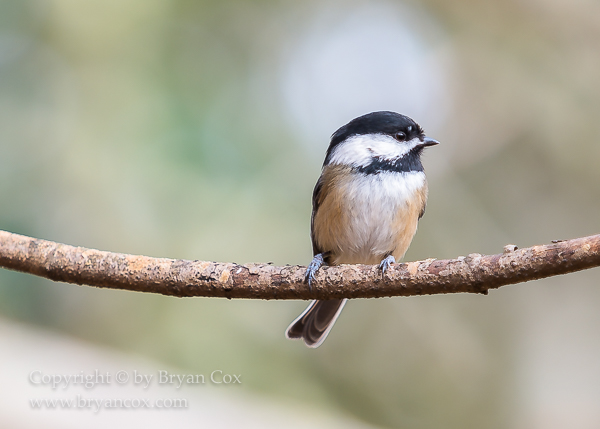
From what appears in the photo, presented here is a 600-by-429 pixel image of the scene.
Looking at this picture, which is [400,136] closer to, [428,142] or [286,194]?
[428,142]

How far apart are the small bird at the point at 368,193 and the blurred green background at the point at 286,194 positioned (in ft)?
5.44

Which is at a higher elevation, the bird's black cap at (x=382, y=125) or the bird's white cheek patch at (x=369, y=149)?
the bird's black cap at (x=382, y=125)

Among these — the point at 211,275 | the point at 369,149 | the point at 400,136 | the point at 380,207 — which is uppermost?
the point at 400,136

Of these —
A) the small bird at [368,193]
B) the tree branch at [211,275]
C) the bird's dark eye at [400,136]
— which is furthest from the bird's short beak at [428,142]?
the tree branch at [211,275]

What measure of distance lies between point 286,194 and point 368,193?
7.12 feet

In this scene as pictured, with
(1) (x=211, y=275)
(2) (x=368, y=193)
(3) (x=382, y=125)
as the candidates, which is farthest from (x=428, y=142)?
(1) (x=211, y=275)

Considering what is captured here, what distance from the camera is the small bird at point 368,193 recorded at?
2.96 m

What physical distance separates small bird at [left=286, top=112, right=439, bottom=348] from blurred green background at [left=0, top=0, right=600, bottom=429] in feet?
5.44

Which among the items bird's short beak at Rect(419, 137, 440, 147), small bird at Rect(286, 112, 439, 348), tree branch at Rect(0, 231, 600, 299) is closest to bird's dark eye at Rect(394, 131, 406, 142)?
small bird at Rect(286, 112, 439, 348)

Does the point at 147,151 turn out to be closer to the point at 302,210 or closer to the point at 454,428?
the point at 302,210

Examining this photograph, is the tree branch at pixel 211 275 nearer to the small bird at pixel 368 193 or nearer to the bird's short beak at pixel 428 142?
the small bird at pixel 368 193

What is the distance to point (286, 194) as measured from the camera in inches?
199

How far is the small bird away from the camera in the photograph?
9.70ft

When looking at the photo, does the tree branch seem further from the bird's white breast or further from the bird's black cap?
the bird's black cap
